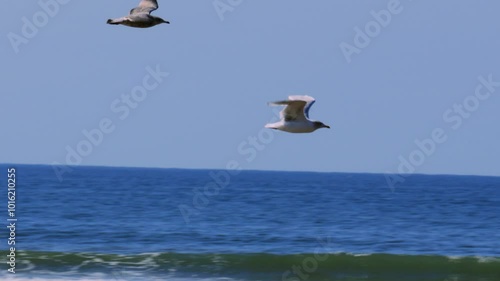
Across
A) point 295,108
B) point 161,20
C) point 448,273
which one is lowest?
point 448,273

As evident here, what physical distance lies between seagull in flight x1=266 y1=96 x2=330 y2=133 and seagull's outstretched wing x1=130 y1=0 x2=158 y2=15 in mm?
2868

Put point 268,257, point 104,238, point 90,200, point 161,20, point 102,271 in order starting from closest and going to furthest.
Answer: point 161,20 → point 102,271 → point 268,257 → point 104,238 → point 90,200

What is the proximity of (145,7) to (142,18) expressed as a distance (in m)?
0.79

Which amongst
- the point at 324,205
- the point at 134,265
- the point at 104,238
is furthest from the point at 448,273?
the point at 324,205

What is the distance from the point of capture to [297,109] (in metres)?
20.6

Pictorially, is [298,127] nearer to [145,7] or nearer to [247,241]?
[145,7]

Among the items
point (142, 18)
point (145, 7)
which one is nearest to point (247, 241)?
point (145, 7)

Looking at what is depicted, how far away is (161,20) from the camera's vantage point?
20422 millimetres

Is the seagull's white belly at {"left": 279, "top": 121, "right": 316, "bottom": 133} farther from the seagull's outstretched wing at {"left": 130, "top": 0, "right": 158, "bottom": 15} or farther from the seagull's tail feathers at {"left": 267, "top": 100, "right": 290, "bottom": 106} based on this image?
the seagull's outstretched wing at {"left": 130, "top": 0, "right": 158, "bottom": 15}

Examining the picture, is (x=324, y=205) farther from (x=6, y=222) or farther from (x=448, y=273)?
(x=448, y=273)

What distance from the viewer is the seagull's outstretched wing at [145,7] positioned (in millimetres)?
20956

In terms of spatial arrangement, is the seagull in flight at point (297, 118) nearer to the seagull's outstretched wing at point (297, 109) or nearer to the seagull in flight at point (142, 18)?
the seagull's outstretched wing at point (297, 109)

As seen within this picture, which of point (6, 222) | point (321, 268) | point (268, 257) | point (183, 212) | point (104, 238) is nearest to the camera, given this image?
point (321, 268)

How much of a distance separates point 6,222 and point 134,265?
12.6 meters
